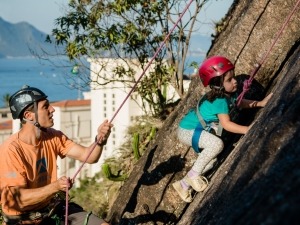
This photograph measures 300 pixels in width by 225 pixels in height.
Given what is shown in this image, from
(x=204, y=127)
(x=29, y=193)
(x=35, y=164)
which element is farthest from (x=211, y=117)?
(x=29, y=193)

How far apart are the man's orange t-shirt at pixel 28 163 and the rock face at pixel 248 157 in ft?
5.38

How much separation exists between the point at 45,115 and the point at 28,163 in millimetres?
542

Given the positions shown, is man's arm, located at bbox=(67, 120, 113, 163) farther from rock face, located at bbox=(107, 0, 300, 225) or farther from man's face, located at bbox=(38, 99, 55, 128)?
rock face, located at bbox=(107, 0, 300, 225)

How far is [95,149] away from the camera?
19.2 feet

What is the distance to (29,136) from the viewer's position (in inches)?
220

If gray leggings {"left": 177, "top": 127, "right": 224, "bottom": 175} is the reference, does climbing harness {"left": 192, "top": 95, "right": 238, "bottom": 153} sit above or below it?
above

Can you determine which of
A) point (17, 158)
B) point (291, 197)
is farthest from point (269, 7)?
point (291, 197)

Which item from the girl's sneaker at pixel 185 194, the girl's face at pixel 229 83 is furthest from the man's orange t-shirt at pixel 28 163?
the girl's face at pixel 229 83

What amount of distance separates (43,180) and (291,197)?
3657 millimetres

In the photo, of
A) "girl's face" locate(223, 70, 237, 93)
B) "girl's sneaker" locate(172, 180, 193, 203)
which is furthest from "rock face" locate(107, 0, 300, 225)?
"girl's face" locate(223, 70, 237, 93)

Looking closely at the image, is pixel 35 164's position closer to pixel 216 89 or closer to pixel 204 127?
pixel 204 127

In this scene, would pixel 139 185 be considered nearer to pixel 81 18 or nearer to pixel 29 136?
pixel 29 136

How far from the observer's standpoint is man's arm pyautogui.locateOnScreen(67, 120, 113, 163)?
5670 millimetres

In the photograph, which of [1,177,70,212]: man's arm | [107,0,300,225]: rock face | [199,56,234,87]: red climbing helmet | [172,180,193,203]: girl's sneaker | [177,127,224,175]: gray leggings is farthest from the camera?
[172,180,193,203]: girl's sneaker
